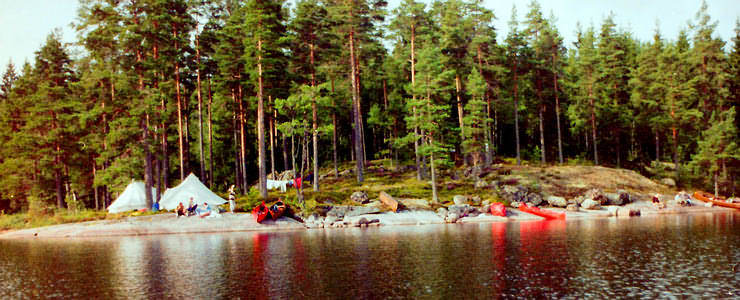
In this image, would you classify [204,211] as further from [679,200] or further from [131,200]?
[679,200]

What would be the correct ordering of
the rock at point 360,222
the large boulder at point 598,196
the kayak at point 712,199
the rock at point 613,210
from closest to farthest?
the rock at point 360,222
the rock at point 613,210
the large boulder at point 598,196
the kayak at point 712,199

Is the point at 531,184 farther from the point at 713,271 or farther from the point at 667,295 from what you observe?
the point at 667,295

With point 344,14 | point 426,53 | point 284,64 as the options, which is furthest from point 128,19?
point 426,53

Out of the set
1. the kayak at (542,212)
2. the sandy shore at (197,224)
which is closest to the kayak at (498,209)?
the sandy shore at (197,224)

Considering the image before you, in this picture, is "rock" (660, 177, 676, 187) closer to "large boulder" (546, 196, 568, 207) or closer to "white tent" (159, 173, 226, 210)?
"large boulder" (546, 196, 568, 207)

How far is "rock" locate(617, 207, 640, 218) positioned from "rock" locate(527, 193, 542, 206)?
635 centimetres

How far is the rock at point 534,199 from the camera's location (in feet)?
140

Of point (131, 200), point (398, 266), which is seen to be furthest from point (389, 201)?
point (131, 200)

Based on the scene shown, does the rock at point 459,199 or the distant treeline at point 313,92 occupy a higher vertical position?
the distant treeline at point 313,92

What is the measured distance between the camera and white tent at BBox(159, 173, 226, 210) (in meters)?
39.4

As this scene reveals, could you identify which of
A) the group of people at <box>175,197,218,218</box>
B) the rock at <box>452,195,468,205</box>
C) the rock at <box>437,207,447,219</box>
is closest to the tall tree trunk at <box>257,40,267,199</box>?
the group of people at <box>175,197,218,218</box>

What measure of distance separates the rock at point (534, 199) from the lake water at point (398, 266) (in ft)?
41.2

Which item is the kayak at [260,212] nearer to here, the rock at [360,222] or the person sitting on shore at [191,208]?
the person sitting on shore at [191,208]

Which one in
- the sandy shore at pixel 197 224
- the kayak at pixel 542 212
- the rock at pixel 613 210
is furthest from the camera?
the rock at pixel 613 210
